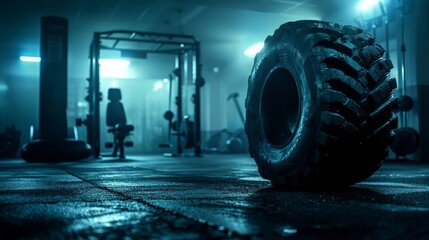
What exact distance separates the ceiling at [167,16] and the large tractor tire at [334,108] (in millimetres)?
6319

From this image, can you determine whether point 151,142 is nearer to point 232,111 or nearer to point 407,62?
point 232,111

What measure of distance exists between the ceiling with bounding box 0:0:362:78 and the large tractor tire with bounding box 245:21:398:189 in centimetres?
632

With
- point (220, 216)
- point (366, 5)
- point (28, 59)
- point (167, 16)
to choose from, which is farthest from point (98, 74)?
point (220, 216)

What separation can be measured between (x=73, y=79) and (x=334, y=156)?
1224 cm

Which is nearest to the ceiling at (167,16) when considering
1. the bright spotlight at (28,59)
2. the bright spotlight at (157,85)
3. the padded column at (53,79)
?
the bright spotlight at (28,59)

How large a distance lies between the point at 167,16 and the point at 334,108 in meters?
7.95

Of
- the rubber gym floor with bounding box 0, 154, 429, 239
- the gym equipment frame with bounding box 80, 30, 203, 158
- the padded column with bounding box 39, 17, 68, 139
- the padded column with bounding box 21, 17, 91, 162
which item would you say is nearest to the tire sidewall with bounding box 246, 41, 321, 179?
the rubber gym floor with bounding box 0, 154, 429, 239

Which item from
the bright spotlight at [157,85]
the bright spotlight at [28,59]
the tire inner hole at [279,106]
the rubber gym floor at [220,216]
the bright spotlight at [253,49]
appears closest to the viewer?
the rubber gym floor at [220,216]

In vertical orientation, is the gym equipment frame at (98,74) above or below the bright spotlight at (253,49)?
below

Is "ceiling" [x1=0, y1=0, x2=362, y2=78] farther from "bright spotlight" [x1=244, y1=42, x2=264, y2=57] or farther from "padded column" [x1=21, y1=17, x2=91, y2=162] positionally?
"padded column" [x1=21, y1=17, x2=91, y2=162]

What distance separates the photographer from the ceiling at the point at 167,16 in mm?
7977

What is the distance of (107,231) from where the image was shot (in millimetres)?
828

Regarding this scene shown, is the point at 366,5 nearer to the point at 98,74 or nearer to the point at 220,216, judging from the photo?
the point at 98,74

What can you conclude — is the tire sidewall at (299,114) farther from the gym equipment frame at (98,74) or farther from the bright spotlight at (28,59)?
the bright spotlight at (28,59)
